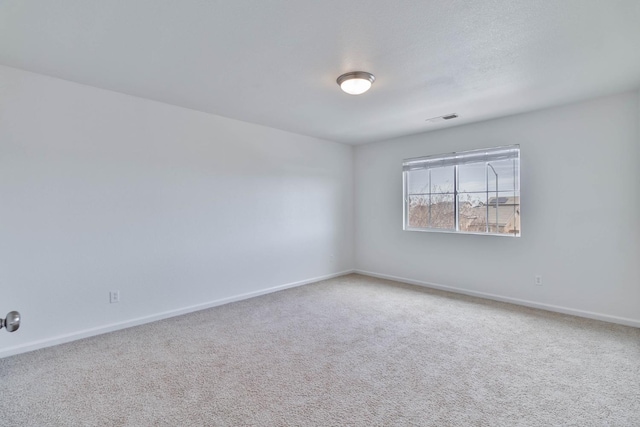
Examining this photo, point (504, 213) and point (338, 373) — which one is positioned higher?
point (504, 213)

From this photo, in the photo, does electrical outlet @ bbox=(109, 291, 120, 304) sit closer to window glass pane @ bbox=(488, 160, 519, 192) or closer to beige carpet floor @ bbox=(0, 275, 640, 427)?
beige carpet floor @ bbox=(0, 275, 640, 427)

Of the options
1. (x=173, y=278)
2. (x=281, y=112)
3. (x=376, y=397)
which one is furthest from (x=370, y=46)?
(x=173, y=278)

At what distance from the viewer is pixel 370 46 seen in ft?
7.43

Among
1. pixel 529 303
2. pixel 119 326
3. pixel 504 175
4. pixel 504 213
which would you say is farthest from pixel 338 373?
pixel 504 175

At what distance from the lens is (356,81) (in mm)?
2717

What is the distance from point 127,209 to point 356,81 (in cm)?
268

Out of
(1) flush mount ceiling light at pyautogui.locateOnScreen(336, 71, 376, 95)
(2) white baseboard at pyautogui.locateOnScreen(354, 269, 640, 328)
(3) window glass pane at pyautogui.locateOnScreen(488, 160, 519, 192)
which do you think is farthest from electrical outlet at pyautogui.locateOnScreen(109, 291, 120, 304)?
(3) window glass pane at pyautogui.locateOnScreen(488, 160, 519, 192)

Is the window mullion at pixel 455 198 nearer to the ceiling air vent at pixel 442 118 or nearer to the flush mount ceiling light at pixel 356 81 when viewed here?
the ceiling air vent at pixel 442 118

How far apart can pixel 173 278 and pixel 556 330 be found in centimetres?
414

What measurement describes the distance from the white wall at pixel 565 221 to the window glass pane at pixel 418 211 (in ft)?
0.89

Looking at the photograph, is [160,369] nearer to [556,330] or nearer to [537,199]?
[556,330]

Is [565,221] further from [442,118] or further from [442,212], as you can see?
[442,118]

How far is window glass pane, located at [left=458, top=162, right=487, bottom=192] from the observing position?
4301 millimetres

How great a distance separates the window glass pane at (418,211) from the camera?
4.98m
